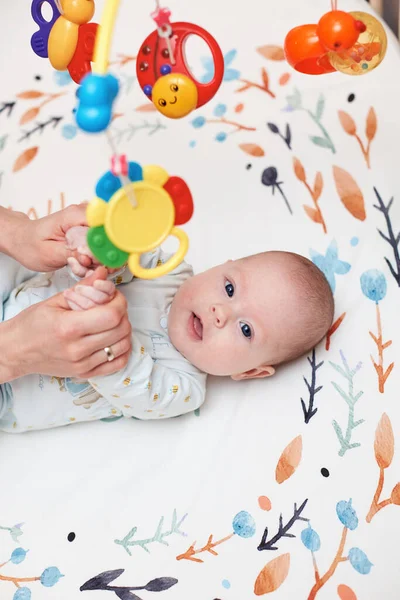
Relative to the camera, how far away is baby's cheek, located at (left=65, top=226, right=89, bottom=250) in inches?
40.1

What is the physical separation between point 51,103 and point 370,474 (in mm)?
1064

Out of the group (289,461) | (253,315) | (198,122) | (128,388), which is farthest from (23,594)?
(198,122)

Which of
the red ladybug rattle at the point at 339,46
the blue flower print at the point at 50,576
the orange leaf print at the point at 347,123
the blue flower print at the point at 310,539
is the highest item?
the red ladybug rattle at the point at 339,46

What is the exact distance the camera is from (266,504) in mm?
1051

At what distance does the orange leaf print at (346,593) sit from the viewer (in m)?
0.93

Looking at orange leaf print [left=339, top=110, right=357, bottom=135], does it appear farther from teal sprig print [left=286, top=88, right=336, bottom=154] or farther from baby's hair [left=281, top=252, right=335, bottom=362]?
Answer: baby's hair [left=281, top=252, right=335, bottom=362]

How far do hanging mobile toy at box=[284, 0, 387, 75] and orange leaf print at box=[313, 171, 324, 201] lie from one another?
16.5 inches

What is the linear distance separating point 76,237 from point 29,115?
62cm

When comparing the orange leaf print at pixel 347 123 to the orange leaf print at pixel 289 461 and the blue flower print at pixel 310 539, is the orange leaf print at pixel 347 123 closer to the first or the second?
the orange leaf print at pixel 289 461

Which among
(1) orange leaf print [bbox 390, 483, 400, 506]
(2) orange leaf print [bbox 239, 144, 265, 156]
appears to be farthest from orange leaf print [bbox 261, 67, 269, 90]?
(1) orange leaf print [bbox 390, 483, 400, 506]

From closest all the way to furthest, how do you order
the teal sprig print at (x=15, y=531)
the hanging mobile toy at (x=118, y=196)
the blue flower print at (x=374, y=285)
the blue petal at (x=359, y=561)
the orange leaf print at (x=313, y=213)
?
the hanging mobile toy at (x=118, y=196), the blue petal at (x=359, y=561), the teal sprig print at (x=15, y=531), the blue flower print at (x=374, y=285), the orange leaf print at (x=313, y=213)

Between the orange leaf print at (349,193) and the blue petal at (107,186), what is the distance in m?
0.73

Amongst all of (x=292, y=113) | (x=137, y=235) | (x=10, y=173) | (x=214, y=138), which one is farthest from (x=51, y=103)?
(x=137, y=235)

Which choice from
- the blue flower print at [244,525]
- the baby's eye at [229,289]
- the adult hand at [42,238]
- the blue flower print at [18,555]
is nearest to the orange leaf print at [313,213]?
the baby's eye at [229,289]
